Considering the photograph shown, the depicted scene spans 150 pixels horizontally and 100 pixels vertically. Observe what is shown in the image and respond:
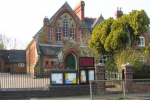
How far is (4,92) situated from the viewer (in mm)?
11680

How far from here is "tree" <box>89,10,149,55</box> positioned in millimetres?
16906

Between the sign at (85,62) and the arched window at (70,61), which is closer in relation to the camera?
the sign at (85,62)

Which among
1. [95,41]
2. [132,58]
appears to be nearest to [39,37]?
[95,41]

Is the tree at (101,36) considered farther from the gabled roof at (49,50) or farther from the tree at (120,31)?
the gabled roof at (49,50)

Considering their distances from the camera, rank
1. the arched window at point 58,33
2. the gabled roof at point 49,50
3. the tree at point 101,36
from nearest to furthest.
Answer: the tree at point 101,36 → the gabled roof at point 49,50 → the arched window at point 58,33

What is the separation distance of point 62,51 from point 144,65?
1133cm

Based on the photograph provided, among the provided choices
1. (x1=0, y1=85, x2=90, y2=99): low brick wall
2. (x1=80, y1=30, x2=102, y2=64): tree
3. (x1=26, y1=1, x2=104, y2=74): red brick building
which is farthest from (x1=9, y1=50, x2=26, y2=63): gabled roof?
(x1=0, y1=85, x2=90, y2=99): low brick wall

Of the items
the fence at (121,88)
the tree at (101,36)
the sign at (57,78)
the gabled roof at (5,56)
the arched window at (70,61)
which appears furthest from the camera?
the gabled roof at (5,56)

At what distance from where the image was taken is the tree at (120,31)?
16906 mm

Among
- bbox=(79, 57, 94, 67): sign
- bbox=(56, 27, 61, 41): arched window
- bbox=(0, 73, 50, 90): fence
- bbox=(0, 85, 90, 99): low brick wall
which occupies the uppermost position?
bbox=(56, 27, 61, 41): arched window

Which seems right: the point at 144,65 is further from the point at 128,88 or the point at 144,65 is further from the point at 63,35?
the point at 63,35

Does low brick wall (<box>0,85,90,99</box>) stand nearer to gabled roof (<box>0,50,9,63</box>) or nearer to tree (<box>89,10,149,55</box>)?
tree (<box>89,10,149,55</box>)

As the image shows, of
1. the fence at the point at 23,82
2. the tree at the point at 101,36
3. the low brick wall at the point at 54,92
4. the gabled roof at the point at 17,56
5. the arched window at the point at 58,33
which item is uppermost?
the arched window at the point at 58,33

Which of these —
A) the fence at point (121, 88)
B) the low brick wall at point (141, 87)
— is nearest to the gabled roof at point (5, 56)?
the fence at point (121, 88)
